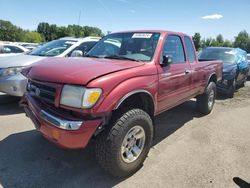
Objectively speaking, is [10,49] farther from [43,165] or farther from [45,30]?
[45,30]

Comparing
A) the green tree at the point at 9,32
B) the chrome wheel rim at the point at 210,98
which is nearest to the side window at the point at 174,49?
the chrome wheel rim at the point at 210,98

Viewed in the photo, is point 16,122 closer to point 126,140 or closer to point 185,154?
point 126,140

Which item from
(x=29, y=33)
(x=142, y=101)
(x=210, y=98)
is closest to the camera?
(x=142, y=101)

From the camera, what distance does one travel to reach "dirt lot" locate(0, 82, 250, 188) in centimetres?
332

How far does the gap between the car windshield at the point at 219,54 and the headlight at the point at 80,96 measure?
307 inches

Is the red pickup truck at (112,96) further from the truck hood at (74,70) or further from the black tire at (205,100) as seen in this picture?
the black tire at (205,100)

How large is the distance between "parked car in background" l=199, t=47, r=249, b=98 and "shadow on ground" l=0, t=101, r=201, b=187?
466 cm

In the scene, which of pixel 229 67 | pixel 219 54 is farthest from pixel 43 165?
pixel 219 54

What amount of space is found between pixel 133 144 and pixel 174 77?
1.45m

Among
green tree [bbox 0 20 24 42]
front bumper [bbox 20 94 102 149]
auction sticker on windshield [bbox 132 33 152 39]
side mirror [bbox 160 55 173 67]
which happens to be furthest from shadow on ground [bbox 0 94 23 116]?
green tree [bbox 0 20 24 42]

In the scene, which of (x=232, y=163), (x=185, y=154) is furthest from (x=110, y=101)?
(x=232, y=163)

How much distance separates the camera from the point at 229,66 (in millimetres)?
8906

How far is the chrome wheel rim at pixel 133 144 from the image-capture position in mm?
3367

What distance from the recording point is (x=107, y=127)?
3.14m
